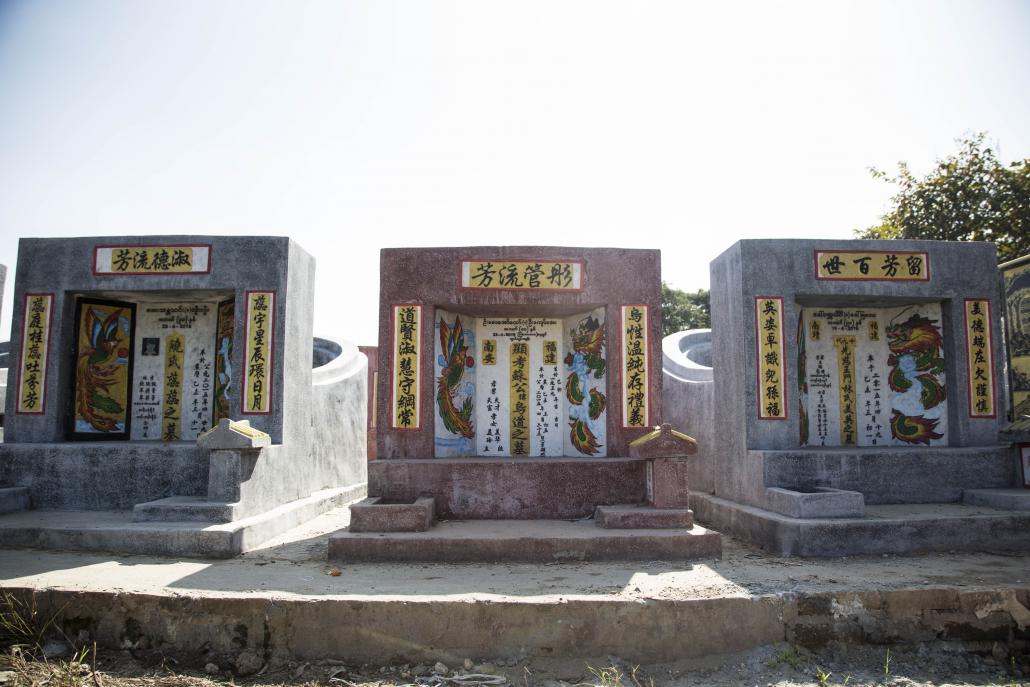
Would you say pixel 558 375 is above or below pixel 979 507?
above

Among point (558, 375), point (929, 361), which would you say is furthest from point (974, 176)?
point (558, 375)

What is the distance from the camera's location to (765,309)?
7516 millimetres

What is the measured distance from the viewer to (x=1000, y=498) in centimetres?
674

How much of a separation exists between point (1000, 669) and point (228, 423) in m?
6.72

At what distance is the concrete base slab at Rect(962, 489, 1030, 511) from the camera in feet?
21.6

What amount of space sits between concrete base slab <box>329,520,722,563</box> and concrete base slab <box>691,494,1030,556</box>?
781 mm

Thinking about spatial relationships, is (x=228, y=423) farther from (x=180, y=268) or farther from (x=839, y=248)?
(x=839, y=248)

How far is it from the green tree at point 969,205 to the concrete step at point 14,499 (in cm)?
1499

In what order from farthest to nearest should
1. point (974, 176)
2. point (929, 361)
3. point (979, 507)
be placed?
1. point (974, 176)
2. point (929, 361)
3. point (979, 507)

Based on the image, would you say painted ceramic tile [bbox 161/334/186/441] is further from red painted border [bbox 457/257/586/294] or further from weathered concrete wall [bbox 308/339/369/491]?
red painted border [bbox 457/257/586/294]

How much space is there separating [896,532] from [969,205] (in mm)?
8887

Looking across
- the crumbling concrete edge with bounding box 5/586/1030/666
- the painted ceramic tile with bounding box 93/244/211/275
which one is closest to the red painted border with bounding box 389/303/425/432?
the painted ceramic tile with bounding box 93/244/211/275

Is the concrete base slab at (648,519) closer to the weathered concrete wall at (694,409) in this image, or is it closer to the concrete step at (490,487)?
the concrete step at (490,487)

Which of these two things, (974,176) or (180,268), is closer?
(180,268)
